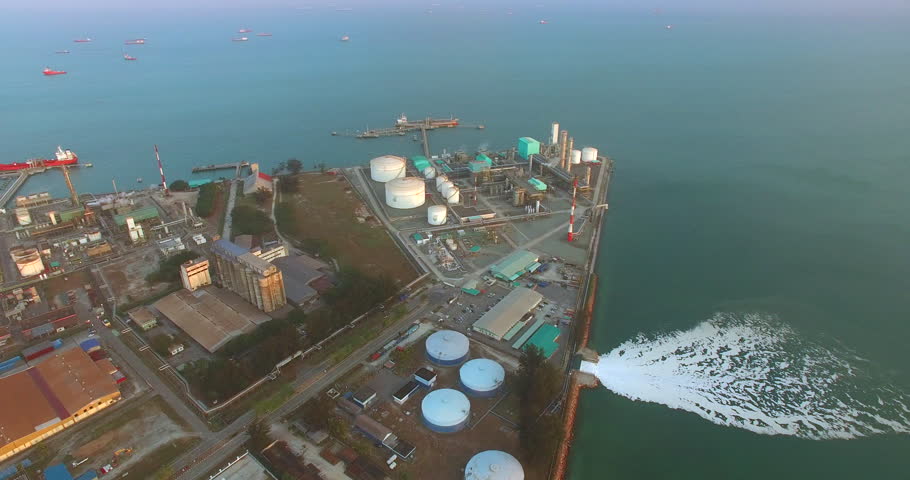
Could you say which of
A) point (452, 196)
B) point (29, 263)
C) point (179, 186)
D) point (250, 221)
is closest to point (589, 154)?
point (452, 196)

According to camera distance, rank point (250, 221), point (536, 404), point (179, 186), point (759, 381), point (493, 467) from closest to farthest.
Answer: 1. point (493, 467)
2. point (536, 404)
3. point (759, 381)
4. point (250, 221)
5. point (179, 186)

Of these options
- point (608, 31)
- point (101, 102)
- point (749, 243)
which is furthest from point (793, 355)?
point (608, 31)

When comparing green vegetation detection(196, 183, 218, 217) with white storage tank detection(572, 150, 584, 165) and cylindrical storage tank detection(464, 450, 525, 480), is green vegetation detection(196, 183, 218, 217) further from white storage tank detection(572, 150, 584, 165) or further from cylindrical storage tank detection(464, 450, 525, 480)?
white storage tank detection(572, 150, 584, 165)

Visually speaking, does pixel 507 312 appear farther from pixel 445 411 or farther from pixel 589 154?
pixel 589 154

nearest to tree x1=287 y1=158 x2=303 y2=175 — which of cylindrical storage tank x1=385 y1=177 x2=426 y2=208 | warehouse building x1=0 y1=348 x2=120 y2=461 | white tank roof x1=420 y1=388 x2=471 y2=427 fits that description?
cylindrical storage tank x1=385 y1=177 x2=426 y2=208

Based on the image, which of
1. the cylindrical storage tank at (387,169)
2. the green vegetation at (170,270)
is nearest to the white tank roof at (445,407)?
the green vegetation at (170,270)
